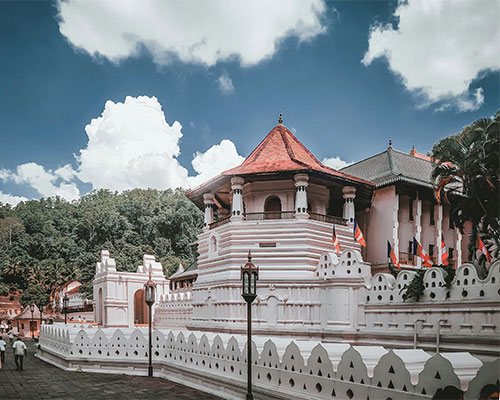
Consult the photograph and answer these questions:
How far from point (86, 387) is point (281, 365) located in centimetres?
618

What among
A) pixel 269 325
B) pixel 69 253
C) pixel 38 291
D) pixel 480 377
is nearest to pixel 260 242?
pixel 269 325

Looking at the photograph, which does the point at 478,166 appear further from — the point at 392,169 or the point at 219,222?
the point at 219,222

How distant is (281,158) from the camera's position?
2364cm

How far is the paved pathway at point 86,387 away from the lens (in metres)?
11.3

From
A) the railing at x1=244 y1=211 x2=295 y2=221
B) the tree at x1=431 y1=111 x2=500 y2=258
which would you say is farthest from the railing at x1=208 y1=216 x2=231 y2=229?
the tree at x1=431 y1=111 x2=500 y2=258

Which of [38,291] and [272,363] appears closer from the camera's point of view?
[272,363]

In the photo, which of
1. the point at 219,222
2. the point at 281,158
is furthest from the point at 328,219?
the point at 219,222

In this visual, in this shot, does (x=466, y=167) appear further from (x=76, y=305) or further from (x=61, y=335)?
(x=76, y=305)

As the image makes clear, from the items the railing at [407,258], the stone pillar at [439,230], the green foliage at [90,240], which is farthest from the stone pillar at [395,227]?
the green foliage at [90,240]

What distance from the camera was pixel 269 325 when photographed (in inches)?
769

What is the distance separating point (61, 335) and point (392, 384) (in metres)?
15.0

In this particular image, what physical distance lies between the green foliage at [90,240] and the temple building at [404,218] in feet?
125

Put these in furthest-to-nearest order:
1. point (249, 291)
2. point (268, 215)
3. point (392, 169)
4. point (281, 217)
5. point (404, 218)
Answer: point (392, 169)
point (404, 218)
point (268, 215)
point (281, 217)
point (249, 291)

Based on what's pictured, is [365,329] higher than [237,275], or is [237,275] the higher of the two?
[237,275]
